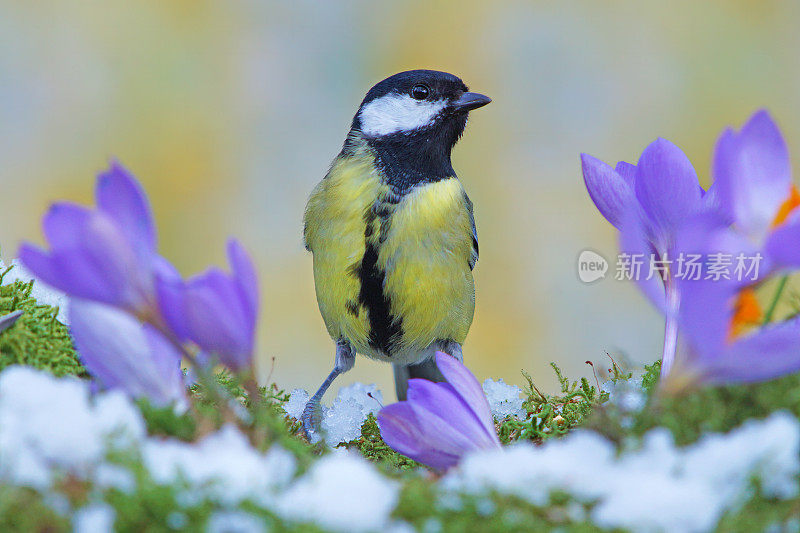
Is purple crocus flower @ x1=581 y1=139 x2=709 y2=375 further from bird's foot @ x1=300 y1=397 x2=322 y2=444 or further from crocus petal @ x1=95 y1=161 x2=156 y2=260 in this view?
bird's foot @ x1=300 y1=397 x2=322 y2=444

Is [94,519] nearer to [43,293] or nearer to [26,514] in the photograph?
[26,514]

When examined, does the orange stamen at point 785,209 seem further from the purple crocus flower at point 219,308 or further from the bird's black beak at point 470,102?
the bird's black beak at point 470,102

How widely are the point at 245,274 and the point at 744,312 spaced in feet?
1.11

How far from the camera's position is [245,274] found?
0.51 m

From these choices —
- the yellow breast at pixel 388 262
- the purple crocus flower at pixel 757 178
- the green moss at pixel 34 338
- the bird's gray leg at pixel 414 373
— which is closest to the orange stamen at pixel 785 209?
the purple crocus flower at pixel 757 178

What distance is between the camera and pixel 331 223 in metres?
1.51

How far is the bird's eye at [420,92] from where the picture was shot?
5.43 feet

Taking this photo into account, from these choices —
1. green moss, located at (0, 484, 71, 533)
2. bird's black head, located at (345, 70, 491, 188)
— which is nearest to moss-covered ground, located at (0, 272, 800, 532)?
green moss, located at (0, 484, 71, 533)

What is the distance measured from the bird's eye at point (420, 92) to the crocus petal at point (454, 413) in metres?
1.14

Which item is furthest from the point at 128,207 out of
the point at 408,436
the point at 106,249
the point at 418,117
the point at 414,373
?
the point at 414,373

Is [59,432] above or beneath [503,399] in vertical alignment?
beneath

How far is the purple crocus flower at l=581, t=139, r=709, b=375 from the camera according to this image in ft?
2.12

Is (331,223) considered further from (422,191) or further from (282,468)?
(282,468)

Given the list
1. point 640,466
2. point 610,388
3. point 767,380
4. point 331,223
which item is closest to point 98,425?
point 640,466
